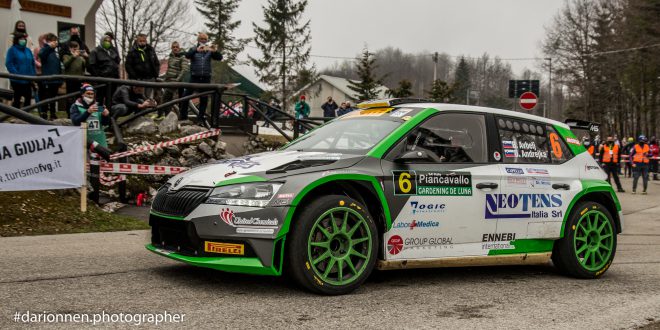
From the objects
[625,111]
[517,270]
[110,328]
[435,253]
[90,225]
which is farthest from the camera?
[625,111]

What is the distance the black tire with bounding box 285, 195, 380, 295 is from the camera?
532 cm

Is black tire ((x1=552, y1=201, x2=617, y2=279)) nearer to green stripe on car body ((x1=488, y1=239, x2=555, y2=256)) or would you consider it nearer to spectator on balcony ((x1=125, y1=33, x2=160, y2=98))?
green stripe on car body ((x1=488, y1=239, x2=555, y2=256))

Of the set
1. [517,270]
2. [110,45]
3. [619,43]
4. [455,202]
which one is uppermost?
[619,43]

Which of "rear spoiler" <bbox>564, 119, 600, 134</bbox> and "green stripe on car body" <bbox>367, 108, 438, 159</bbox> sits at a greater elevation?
"rear spoiler" <bbox>564, 119, 600, 134</bbox>

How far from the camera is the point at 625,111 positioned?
58.3 metres

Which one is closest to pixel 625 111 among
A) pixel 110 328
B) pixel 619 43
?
pixel 619 43

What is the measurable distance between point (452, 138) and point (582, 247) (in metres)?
1.89

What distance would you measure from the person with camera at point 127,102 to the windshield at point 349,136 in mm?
7472

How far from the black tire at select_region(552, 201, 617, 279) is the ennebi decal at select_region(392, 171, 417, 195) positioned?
1.99m

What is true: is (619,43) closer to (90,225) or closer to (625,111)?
(625,111)

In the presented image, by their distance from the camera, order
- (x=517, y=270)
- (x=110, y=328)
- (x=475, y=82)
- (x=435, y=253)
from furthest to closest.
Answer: (x=475, y=82) < (x=517, y=270) < (x=435, y=253) < (x=110, y=328)

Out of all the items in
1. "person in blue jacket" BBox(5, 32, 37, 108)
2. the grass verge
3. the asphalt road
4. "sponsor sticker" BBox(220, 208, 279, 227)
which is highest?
"person in blue jacket" BBox(5, 32, 37, 108)

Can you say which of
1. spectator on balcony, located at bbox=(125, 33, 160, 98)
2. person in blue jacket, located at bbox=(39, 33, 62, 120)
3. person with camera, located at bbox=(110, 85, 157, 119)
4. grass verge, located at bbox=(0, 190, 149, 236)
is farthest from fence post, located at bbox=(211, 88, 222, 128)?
grass verge, located at bbox=(0, 190, 149, 236)

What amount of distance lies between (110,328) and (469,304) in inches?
109
